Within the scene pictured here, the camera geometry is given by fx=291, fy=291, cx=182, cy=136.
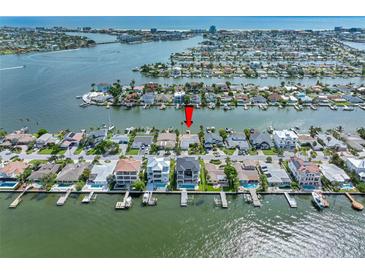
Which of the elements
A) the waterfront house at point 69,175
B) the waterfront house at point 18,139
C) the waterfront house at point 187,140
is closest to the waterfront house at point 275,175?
the waterfront house at point 187,140

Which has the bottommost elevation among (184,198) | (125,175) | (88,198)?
(184,198)

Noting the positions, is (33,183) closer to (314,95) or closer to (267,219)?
(267,219)

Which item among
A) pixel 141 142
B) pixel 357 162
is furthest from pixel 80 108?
pixel 357 162

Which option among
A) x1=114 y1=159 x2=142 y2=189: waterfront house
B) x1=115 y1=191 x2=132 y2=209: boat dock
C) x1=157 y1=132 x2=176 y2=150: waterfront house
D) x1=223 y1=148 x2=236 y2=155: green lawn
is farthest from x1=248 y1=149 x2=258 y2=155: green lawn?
x1=115 y1=191 x2=132 y2=209: boat dock

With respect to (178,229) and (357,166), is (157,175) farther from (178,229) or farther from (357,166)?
(357,166)

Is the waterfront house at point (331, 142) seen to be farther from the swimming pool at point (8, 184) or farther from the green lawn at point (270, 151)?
the swimming pool at point (8, 184)

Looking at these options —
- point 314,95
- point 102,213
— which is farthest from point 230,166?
point 314,95
